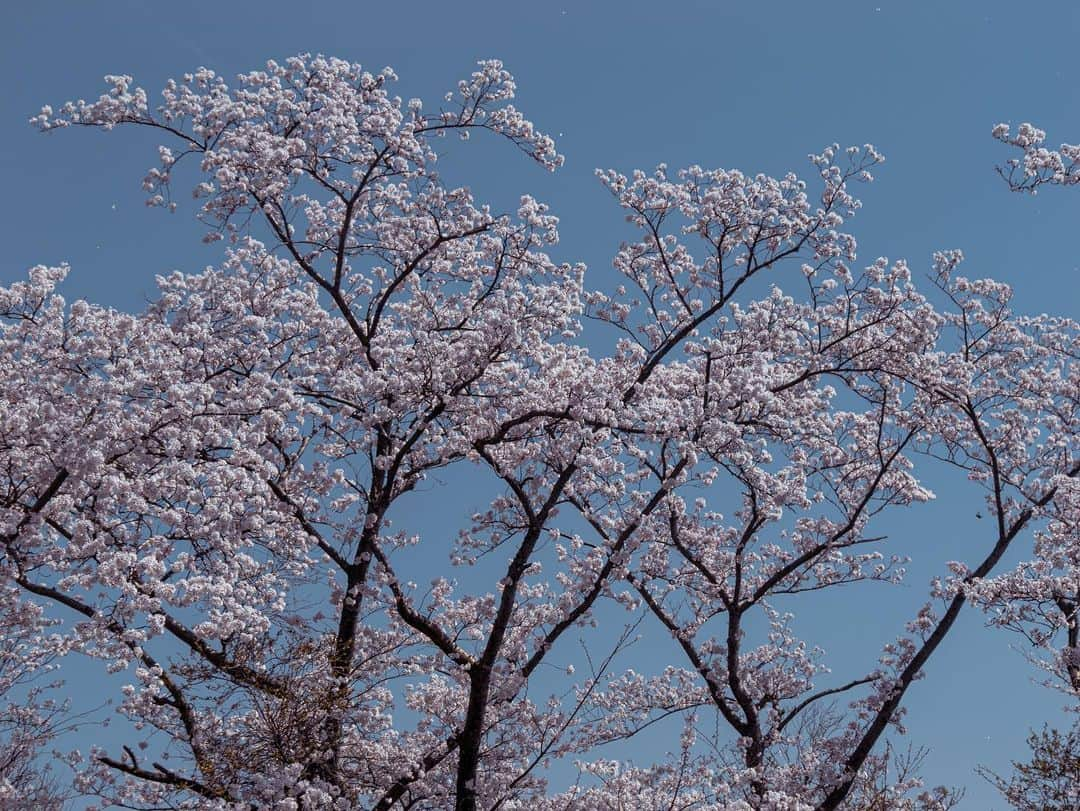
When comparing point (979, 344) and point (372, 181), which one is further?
point (979, 344)

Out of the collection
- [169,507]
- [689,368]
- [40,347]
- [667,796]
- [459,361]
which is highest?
[689,368]

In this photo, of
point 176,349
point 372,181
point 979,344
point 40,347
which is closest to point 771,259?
point 979,344

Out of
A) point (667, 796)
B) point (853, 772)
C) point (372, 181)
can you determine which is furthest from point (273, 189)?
point (853, 772)

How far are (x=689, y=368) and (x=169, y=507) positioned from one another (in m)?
7.88

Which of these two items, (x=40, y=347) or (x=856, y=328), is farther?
(x=856, y=328)

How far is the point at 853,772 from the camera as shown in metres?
15.8


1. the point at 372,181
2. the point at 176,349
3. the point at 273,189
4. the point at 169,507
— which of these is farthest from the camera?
the point at 372,181

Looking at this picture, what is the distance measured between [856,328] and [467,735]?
26.6ft

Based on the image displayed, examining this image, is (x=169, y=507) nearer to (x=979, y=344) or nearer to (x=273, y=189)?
(x=273, y=189)

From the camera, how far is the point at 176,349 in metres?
13.0

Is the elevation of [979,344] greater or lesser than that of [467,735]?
greater

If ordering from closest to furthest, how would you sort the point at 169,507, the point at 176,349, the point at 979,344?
the point at 169,507
the point at 176,349
the point at 979,344

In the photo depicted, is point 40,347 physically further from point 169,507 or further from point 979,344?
point 979,344

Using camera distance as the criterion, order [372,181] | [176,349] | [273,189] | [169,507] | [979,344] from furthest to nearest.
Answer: [979,344], [372,181], [273,189], [176,349], [169,507]
